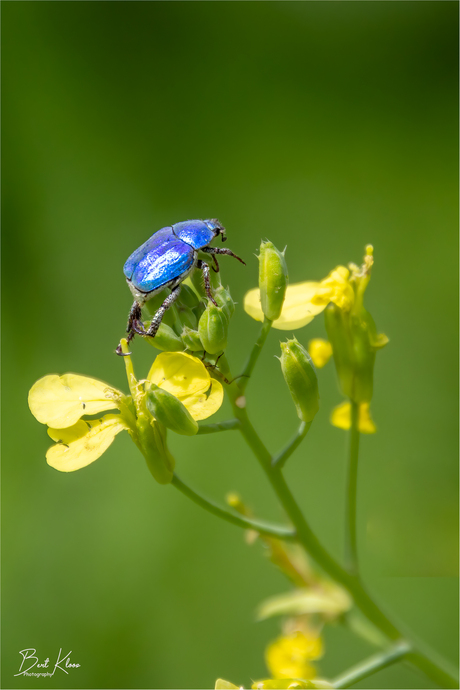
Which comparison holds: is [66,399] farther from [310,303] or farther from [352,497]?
[352,497]

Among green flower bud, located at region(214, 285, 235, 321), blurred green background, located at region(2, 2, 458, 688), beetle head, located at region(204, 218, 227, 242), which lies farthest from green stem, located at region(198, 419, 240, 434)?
blurred green background, located at region(2, 2, 458, 688)

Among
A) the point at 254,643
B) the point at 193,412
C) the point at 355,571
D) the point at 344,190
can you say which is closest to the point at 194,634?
the point at 254,643

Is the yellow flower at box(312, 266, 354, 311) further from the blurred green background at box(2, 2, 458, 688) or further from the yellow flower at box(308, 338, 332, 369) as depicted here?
the blurred green background at box(2, 2, 458, 688)

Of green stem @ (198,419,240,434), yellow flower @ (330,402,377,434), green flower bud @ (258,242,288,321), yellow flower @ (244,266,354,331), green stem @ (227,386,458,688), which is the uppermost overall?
yellow flower @ (244,266,354,331)

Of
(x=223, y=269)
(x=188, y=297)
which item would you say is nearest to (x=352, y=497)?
(x=188, y=297)

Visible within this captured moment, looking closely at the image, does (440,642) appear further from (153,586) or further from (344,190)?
(344,190)
